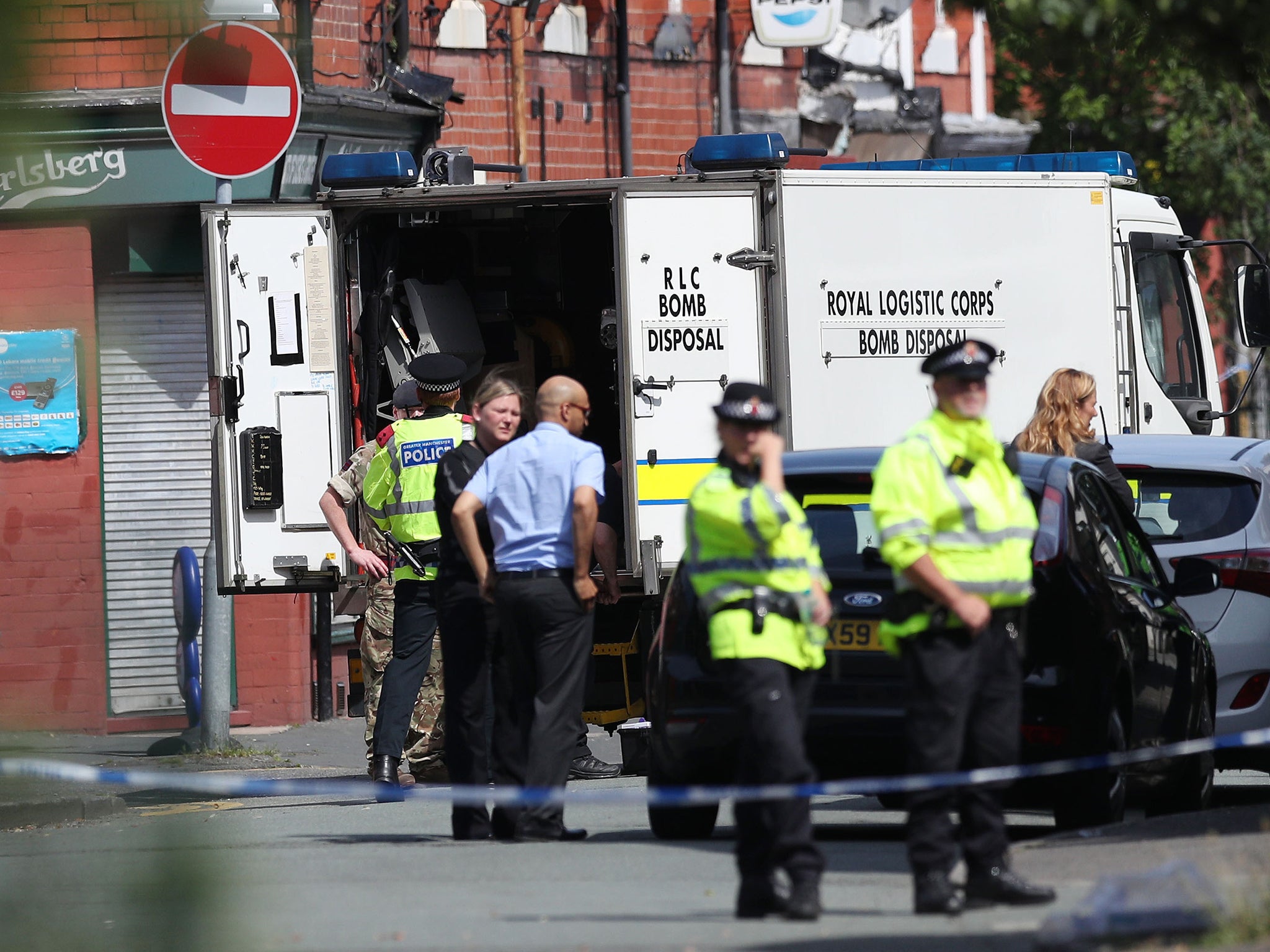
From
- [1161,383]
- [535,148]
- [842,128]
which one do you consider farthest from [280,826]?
[842,128]

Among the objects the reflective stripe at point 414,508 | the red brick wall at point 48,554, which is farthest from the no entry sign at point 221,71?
the reflective stripe at point 414,508

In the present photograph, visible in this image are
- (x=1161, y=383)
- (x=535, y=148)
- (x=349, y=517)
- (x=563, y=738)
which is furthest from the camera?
(x=535, y=148)

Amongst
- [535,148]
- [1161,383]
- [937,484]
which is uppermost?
[535,148]

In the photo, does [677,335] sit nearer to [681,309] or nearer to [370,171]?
[681,309]

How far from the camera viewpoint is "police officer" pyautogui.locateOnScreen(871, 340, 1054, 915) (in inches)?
212

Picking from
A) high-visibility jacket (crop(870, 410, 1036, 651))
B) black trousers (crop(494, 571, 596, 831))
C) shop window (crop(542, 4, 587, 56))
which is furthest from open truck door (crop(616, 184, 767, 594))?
shop window (crop(542, 4, 587, 56))

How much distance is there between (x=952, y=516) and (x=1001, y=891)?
3.37ft

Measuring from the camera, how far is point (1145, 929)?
180 inches

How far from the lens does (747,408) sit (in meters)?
5.58

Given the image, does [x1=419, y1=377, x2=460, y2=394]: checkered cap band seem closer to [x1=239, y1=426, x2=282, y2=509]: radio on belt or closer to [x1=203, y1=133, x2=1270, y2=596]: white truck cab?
[x1=203, y1=133, x2=1270, y2=596]: white truck cab

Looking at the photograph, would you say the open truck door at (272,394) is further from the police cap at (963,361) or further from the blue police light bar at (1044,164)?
the police cap at (963,361)

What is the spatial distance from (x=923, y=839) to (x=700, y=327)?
15.8 feet

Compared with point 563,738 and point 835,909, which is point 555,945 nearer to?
point 835,909

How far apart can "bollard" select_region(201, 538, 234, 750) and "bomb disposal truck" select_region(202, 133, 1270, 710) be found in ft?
4.88
